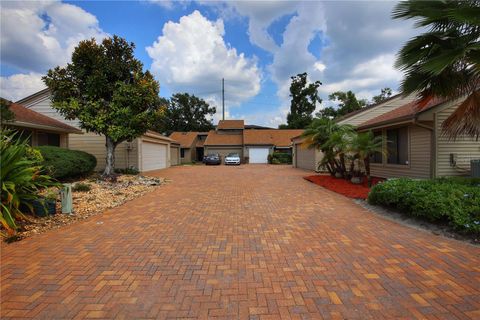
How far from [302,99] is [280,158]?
19.5 metres

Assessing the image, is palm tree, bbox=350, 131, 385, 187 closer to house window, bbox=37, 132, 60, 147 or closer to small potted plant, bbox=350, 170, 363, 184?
small potted plant, bbox=350, 170, 363, 184

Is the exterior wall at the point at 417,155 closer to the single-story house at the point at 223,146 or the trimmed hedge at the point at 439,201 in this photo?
the trimmed hedge at the point at 439,201

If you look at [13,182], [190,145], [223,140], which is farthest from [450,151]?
[190,145]

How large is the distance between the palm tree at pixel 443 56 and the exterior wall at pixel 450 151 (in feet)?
9.83

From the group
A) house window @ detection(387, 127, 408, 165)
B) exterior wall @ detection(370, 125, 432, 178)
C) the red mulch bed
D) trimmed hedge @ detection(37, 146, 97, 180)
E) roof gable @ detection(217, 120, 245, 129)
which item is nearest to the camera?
the red mulch bed

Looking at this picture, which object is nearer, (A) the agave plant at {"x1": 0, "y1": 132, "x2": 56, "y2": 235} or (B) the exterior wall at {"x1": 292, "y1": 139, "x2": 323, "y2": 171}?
(A) the agave plant at {"x1": 0, "y1": 132, "x2": 56, "y2": 235}

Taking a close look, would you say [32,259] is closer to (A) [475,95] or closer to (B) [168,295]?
(B) [168,295]

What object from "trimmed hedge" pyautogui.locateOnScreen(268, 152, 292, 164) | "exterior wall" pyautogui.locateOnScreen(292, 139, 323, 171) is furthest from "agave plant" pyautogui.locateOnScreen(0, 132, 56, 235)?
"trimmed hedge" pyautogui.locateOnScreen(268, 152, 292, 164)

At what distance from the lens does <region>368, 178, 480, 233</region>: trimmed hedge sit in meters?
4.69

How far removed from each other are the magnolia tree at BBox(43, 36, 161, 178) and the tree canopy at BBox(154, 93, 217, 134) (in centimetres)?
3959

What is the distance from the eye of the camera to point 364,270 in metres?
3.50

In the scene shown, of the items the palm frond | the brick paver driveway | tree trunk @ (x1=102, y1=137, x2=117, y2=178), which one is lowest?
the brick paver driveway

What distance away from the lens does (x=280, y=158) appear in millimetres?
30422

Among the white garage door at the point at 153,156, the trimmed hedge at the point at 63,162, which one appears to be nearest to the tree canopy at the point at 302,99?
the white garage door at the point at 153,156
